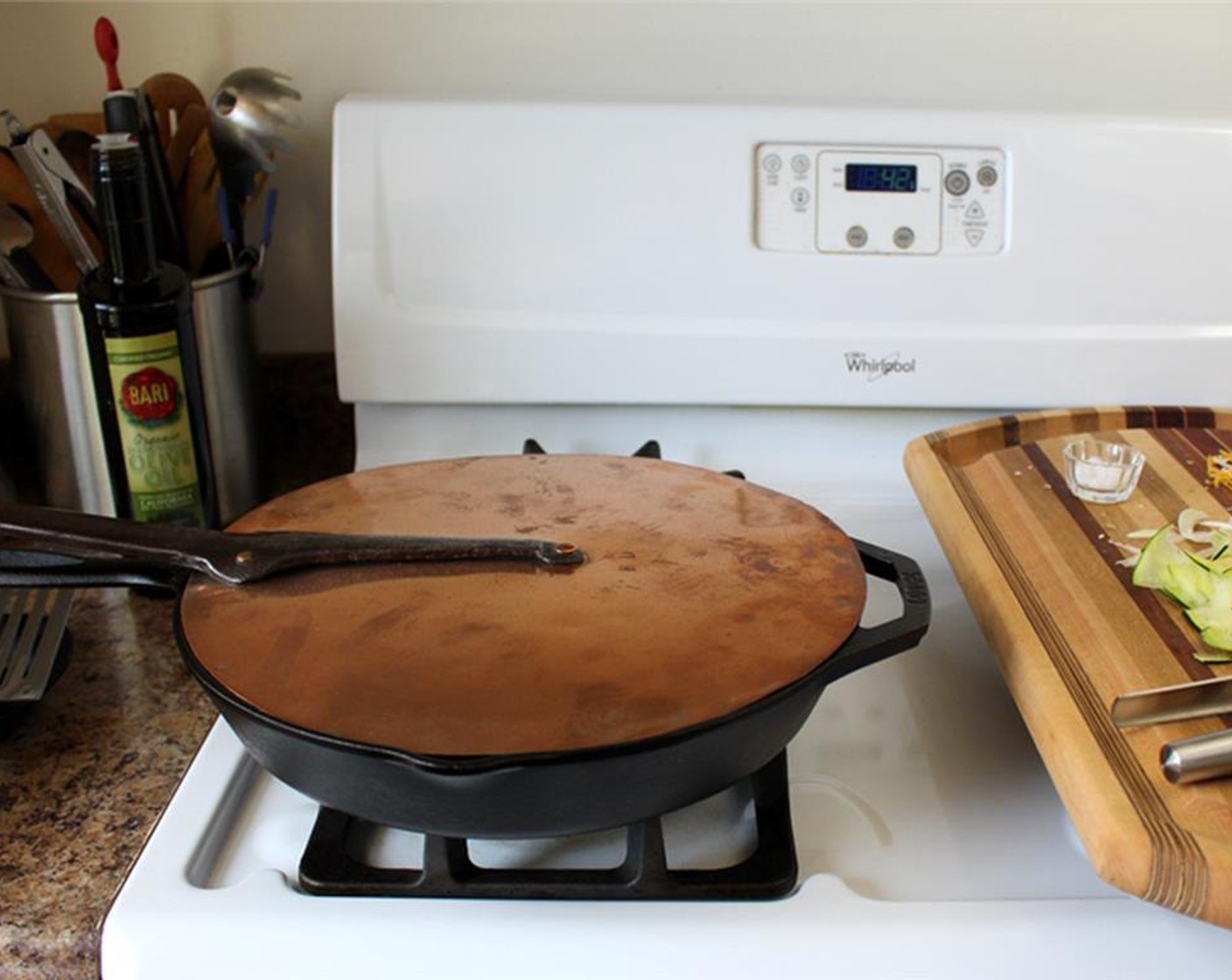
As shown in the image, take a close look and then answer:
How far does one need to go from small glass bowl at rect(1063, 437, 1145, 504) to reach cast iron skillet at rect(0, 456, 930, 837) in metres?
0.20

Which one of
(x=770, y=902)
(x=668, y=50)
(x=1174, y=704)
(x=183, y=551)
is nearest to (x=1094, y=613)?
(x=1174, y=704)

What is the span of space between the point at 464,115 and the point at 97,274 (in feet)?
0.88

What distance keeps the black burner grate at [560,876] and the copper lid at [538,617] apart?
71mm

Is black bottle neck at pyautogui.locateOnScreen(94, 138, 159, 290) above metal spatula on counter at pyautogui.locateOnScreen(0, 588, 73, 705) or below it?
above

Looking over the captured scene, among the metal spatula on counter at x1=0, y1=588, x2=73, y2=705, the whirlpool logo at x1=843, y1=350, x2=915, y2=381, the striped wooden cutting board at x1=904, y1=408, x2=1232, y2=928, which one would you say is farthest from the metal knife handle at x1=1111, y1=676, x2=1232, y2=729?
the metal spatula on counter at x1=0, y1=588, x2=73, y2=705

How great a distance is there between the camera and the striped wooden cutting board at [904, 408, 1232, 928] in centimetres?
50

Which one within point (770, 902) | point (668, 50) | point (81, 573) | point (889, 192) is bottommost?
point (770, 902)

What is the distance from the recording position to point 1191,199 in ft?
2.94

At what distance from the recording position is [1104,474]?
0.80 m

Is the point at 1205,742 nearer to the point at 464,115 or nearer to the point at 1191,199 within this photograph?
the point at 1191,199

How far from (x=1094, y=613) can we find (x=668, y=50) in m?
0.58

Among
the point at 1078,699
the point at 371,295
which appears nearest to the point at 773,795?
the point at 1078,699

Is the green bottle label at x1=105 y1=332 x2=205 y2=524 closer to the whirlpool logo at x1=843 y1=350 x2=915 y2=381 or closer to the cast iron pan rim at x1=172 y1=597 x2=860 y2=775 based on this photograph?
the cast iron pan rim at x1=172 y1=597 x2=860 y2=775

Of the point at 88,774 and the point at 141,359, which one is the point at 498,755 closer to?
the point at 88,774
